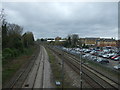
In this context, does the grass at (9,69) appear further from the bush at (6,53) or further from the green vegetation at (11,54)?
the bush at (6,53)

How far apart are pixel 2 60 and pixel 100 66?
18.2 m

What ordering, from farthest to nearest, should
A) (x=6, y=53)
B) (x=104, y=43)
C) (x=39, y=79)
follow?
(x=104, y=43)
(x=6, y=53)
(x=39, y=79)

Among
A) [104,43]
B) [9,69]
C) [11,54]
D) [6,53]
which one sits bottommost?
[9,69]

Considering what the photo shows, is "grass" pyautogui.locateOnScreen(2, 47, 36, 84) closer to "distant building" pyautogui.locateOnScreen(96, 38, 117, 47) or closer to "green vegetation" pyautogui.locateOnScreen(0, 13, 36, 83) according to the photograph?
"green vegetation" pyautogui.locateOnScreen(0, 13, 36, 83)

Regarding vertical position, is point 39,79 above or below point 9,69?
below

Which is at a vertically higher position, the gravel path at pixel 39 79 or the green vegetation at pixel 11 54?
the green vegetation at pixel 11 54

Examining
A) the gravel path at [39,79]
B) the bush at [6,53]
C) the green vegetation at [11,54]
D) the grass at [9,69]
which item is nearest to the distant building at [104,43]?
the green vegetation at [11,54]

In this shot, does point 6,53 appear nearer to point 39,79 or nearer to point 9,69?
point 9,69

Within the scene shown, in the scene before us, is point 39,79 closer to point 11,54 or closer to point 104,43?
point 11,54

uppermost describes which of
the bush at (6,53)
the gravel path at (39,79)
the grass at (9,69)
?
the bush at (6,53)

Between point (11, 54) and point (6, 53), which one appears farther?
point (11, 54)

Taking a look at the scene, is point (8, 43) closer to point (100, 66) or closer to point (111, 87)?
point (100, 66)

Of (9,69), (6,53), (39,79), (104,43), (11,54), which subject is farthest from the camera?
(104,43)

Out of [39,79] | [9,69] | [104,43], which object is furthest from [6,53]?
[104,43]
